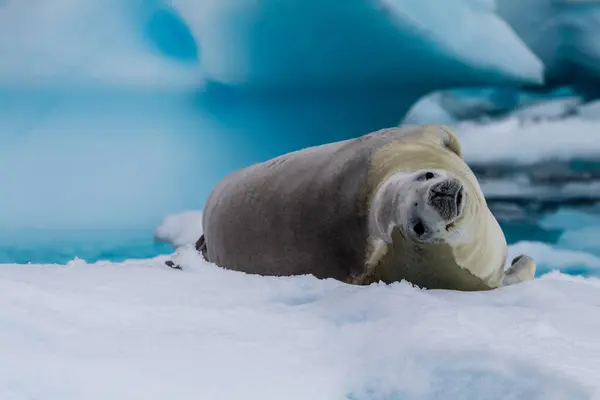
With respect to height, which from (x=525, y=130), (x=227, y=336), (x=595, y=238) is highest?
(x=525, y=130)

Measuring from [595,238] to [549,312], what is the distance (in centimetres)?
367

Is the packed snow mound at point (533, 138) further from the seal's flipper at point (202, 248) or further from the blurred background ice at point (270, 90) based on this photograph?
the seal's flipper at point (202, 248)

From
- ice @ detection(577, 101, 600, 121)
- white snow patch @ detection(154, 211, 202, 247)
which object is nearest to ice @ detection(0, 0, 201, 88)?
white snow patch @ detection(154, 211, 202, 247)

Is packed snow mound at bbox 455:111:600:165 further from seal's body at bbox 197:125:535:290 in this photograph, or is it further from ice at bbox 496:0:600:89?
seal's body at bbox 197:125:535:290

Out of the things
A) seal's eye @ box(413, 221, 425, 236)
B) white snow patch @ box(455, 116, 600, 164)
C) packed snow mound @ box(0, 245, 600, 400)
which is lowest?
packed snow mound @ box(0, 245, 600, 400)

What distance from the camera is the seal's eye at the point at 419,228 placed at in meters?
1.39

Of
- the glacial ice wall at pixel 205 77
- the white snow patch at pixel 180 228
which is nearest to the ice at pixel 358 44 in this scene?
the glacial ice wall at pixel 205 77

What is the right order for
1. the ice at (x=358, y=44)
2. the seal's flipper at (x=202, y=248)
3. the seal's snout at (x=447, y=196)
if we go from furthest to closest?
1. the ice at (x=358, y=44)
2. the seal's flipper at (x=202, y=248)
3. the seal's snout at (x=447, y=196)

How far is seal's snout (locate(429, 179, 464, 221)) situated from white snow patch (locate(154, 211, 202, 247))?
9.96ft

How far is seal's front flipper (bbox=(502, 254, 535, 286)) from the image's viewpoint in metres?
1.89

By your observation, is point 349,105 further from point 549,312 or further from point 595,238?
point 549,312

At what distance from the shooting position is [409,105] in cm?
499

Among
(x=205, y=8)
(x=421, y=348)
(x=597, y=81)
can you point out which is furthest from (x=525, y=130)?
(x=421, y=348)

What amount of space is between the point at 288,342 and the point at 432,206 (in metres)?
0.43
